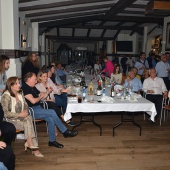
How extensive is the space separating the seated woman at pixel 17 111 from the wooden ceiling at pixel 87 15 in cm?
334

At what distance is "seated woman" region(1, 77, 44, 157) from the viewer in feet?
9.11

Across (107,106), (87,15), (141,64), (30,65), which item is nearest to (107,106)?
(107,106)

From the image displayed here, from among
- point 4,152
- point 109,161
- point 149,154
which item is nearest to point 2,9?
point 4,152

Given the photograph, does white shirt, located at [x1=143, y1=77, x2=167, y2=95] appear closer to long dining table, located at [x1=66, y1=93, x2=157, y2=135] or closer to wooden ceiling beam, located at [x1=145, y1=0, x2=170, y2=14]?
long dining table, located at [x1=66, y1=93, x2=157, y2=135]

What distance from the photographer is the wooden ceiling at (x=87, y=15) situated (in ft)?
20.0

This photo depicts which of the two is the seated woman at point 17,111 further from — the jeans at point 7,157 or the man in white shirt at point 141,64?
the man in white shirt at point 141,64

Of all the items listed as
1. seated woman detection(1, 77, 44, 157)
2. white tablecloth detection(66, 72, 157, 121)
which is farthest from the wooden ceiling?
seated woman detection(1, 77, 44, 157)

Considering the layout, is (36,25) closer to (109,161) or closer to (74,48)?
(109,161)

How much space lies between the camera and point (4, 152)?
2162 mm

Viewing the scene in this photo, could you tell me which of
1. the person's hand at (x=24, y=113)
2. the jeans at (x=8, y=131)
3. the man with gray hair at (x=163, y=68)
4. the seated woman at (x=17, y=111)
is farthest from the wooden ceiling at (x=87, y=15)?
the jeans at (x=8, y=131)

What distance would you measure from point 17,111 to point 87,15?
673 centimetres

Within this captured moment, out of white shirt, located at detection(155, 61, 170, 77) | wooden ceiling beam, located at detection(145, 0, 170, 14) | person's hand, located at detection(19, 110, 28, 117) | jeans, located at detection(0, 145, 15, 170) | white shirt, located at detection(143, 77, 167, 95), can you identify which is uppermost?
wooden ceiling beam, located at detection(145, 0, 170, 14)

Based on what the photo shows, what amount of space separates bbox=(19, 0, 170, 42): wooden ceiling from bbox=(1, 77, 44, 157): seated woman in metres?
3.34

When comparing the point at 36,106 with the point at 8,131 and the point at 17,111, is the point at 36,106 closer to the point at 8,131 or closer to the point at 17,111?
the point at 17,111
